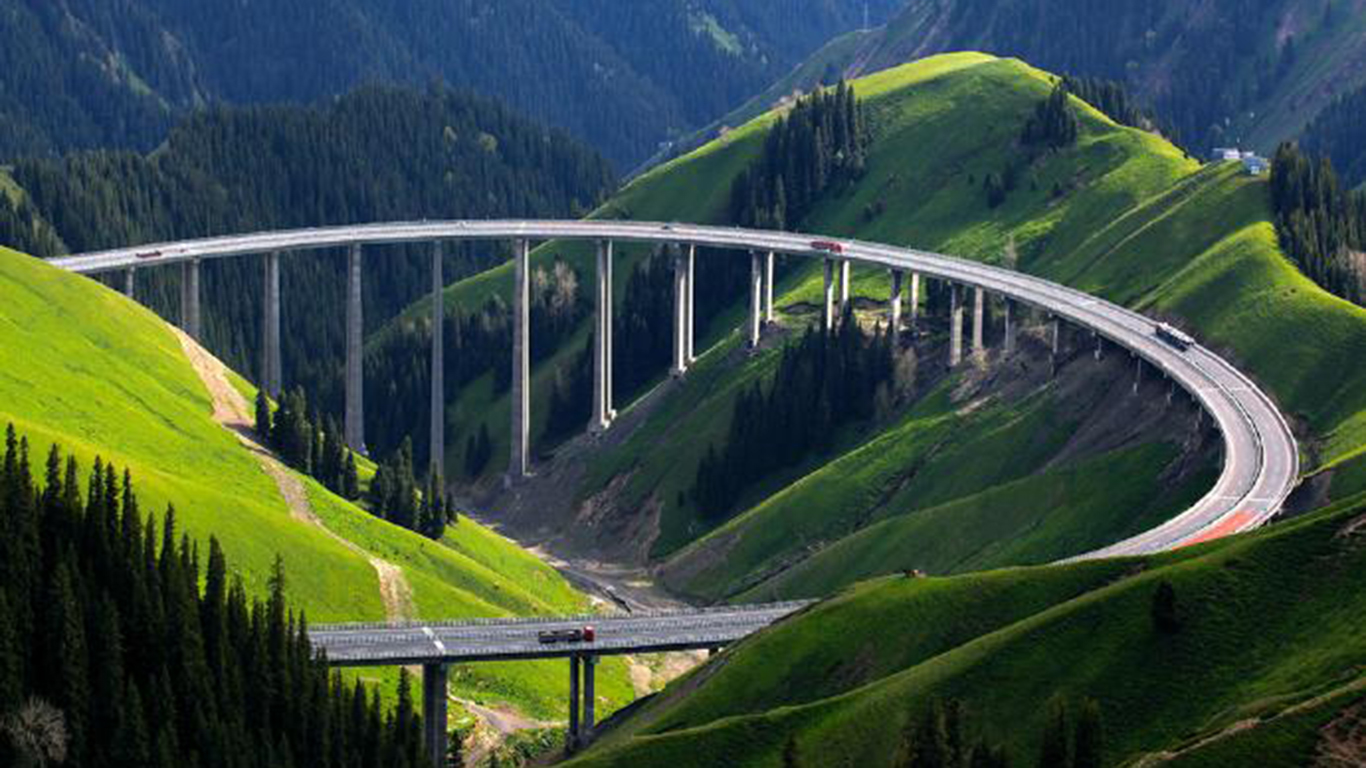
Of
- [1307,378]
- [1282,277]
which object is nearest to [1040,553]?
[1307,378]

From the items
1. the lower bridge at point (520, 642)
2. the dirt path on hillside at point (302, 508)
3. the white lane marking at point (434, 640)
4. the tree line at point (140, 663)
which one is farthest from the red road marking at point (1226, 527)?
the dirt path on hillside at point (302, 508)

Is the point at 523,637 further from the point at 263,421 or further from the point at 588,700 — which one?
the point at 263,421

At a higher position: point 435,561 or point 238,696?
point 435,561

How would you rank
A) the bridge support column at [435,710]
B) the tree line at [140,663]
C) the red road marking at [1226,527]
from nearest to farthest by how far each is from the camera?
the tree line at [140,663] < the bridge support column at [435,710] < the red road marking at [1226,527]

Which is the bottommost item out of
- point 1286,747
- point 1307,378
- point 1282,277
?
point 1286,747

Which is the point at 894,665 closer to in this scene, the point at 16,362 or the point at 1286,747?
the point at 1286,747

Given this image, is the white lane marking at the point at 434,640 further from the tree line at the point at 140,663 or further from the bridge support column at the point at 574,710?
the bridge support column at the point at 574,710

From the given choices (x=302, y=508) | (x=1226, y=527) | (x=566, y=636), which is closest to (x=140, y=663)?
(x=566, y=636)
